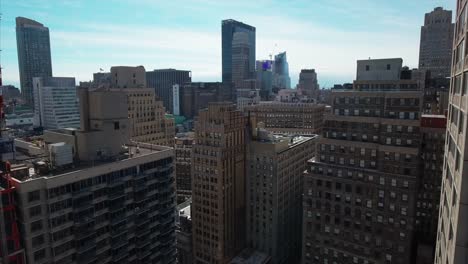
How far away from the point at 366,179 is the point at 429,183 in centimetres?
2506

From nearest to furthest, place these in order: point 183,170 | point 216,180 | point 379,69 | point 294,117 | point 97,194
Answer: point 97,194 < point 379,69 < point 216,180 < point 183,170 < point 294,117

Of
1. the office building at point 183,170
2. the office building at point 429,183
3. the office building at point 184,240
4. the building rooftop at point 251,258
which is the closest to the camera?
the office building at point 429,183

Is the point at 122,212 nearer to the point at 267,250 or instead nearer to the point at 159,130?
the point at 267,250

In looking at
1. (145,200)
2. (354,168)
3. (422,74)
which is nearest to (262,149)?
(354,168)

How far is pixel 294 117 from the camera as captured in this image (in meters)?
192

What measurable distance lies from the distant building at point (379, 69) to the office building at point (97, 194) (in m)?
55.9

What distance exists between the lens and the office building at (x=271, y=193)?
112m

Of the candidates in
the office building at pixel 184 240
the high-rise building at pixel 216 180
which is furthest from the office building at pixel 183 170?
the high-rise building at pixel 216 180

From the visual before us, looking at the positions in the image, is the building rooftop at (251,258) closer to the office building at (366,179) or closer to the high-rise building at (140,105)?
the office building at (366,179)

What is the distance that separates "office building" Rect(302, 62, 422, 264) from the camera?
3027 inches

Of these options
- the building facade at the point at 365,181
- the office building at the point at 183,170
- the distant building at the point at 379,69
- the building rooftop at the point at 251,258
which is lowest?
the building rooftop at the point at 251,258

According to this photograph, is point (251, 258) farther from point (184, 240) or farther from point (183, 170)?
point (183, 170)

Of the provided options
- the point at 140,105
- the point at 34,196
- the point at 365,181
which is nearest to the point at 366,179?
the point at 365,181

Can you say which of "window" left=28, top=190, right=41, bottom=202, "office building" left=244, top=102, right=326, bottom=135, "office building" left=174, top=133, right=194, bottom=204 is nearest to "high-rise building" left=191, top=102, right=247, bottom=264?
"window" left=28, top=190, right=41, bottom=202
